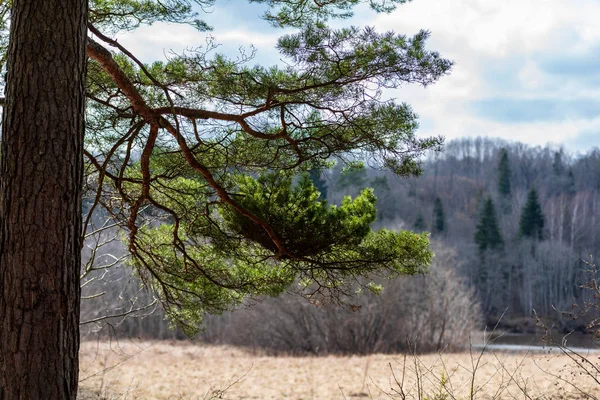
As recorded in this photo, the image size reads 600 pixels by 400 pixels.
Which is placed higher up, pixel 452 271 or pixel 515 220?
pixel 515 220

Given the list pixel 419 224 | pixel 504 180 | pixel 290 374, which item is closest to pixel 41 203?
pixel 290 374

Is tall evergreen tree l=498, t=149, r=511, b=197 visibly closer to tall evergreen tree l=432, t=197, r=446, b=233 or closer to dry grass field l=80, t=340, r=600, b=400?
tall evergreen tree l=432, t=197, r=446, b=233

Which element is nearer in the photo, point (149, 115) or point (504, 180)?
point (149, 115)

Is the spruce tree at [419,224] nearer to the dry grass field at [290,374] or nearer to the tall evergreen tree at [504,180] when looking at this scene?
the tall evergreen tree at [504,180]

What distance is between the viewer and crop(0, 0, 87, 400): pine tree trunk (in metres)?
2.89

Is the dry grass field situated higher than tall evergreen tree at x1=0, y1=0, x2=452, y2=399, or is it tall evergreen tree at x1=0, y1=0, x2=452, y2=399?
tall evergreen tree at x1=0, y1=0, x2=452, y2=399

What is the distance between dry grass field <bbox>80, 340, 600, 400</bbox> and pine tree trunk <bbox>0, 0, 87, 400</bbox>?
634cm

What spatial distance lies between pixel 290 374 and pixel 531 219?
24.2 meters

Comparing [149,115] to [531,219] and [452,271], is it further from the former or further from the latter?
[531,219]

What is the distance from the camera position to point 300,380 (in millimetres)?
14008

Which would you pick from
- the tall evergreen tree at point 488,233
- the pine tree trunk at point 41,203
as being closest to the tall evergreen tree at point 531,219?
the tall evergreen tree at point 488,233

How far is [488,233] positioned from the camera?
112 feet

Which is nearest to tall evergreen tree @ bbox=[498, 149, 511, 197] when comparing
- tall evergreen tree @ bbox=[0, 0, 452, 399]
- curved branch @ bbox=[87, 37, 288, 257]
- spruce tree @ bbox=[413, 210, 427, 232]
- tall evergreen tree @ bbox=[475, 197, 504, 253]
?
tall evergreen tree @ bbox=[475, 197, 504, 253]

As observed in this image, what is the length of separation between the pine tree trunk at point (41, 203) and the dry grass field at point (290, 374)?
634 centimetres
